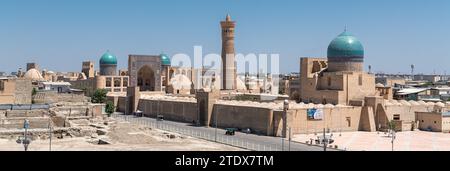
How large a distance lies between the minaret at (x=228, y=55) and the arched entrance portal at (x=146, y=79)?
34.4 ft

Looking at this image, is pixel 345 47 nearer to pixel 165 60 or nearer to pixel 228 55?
pixel 228 55

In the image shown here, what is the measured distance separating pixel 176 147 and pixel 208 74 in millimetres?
38007

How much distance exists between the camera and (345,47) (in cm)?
4366

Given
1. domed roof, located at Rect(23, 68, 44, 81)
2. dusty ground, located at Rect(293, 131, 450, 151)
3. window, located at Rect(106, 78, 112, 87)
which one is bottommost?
dusty ground, located at Rect(293, 131, 450, 151)

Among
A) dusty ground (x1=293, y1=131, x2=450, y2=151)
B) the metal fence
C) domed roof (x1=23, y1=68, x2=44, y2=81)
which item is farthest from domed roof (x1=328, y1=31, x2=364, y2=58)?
domed roof (x1=23, y1=68, x2=44, y2=81)

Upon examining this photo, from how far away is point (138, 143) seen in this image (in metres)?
27.7

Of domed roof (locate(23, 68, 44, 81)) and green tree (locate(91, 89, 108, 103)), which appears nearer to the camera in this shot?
green tree (locate(91, 89, 108, 103))

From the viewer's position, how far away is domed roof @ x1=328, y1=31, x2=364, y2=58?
143 feet

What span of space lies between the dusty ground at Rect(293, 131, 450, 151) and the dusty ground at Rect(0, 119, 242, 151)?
6762 millimetres

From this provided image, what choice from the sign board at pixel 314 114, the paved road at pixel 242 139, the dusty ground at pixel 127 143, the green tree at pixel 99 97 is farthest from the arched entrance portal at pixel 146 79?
the dusty ground at pixel 127 143

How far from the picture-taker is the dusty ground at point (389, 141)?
2855 cm

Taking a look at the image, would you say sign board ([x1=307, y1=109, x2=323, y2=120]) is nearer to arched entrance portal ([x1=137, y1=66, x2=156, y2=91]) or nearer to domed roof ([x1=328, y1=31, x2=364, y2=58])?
domed roof ([x1=328, y1=31, x2=364, y2=58])

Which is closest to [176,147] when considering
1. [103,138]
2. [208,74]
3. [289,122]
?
[103,138]
